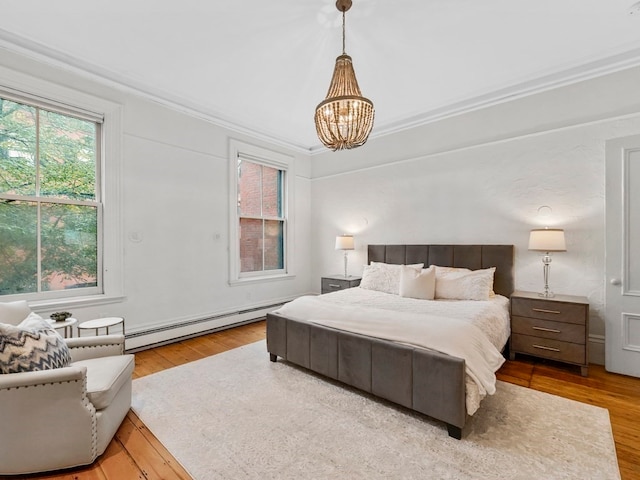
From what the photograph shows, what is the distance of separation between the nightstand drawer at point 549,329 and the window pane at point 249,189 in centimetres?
383

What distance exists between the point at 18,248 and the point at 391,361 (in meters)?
3.53

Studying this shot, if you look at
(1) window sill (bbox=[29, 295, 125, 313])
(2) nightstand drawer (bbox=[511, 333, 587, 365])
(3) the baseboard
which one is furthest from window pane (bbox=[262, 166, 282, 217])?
(2) nightstand drawer (bbox=[511, 333, 587, 365])

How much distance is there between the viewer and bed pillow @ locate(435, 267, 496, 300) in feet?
10.9

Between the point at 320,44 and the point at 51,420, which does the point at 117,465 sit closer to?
the point at 51,420

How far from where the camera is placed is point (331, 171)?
5.52 metres

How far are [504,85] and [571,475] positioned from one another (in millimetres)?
3666

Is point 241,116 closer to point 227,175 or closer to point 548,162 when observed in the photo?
point 227,175

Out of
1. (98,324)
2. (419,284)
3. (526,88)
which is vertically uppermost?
(526,88)

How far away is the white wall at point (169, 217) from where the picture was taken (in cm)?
343

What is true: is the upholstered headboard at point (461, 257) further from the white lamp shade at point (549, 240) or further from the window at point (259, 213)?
the window at point (259, 213)

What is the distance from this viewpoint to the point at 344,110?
7.19ft

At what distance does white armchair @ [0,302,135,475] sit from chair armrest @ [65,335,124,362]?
490mm

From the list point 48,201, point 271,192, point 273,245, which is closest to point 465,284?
point 273,245

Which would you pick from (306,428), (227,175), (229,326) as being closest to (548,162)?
(306,428)
